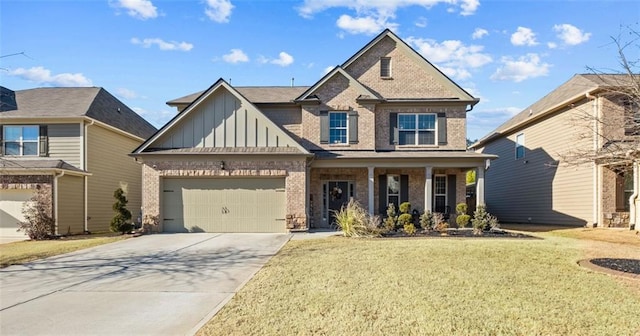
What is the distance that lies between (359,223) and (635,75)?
869cm

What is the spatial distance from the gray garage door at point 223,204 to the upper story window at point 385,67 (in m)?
7.01

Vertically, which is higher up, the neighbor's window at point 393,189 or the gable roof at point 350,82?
the gable roof at point 350,82

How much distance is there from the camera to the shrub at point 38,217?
15969 millimetres

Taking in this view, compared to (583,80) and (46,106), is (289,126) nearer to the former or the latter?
(46,106)

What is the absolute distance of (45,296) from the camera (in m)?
6.79

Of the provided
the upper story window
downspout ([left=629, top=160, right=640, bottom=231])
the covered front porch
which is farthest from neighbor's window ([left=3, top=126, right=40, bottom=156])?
downspout ([left=629, top=160, right=640, bottom=231])

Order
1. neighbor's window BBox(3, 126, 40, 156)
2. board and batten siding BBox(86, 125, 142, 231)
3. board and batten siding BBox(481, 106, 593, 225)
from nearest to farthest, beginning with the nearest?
board and batten siding BBox(481, 106, 593, 225) → neighbor's window BBox(3, 126, 40, 156) → board and batten siding BBox(86, 125, 142, 231)

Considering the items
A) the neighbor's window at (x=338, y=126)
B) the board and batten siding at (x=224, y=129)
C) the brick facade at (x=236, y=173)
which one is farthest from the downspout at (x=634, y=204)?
the board and batten siding at (x=224, y=129)

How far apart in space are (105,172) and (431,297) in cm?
1825

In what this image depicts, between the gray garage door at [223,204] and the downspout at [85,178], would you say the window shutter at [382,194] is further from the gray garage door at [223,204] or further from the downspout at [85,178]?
the downspout at [85,178]

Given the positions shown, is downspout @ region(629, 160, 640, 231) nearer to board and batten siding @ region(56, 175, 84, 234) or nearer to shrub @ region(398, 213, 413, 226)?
shrub @ region(398, 213, 413, 226)

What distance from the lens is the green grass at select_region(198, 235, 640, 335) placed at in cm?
500

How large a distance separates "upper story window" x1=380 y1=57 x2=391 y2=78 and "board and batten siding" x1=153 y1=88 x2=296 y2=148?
585 centimetres

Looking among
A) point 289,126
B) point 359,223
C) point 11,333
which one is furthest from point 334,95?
point 11,333
